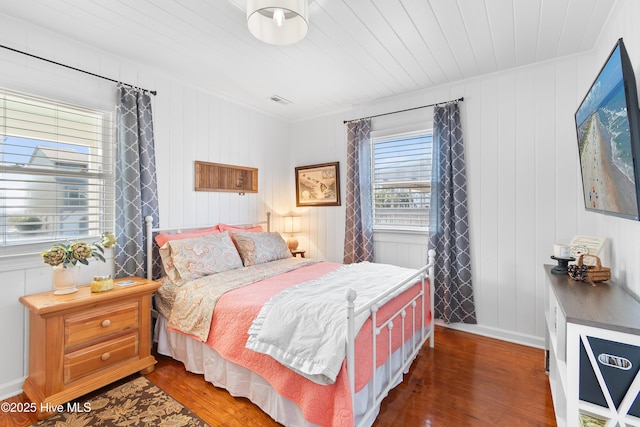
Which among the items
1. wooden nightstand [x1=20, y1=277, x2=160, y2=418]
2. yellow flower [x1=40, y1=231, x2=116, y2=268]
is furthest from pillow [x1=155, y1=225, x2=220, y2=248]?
yellow flower [x1=40, y1=231, x2=116, y2=268]

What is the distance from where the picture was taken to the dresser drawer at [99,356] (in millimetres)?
1980

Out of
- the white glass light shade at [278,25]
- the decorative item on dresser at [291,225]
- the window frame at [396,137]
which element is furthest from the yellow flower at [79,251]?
the window frame at [396,137]

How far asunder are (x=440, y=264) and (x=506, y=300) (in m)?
0.68

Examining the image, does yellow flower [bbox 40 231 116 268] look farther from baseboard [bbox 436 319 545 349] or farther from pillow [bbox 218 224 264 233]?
baseboard [bbox 436 319 545 349]

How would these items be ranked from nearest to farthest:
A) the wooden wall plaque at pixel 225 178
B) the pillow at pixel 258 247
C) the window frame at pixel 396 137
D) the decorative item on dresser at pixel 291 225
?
the pillow at pixel 258 247, the wooden wall plaque at pixel 225 178, the window frame at pixel 396 137, the decorative item on dresser at pixel 291 225

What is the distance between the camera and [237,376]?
2025 millimetres

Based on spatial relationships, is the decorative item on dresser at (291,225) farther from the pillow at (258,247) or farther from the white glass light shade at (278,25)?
the white glass light shade at (278,25)

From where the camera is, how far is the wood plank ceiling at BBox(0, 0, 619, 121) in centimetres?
198

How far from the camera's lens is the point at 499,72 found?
2945 mm

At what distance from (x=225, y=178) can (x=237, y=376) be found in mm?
2218

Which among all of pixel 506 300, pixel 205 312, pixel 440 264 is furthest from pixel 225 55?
pixel 506 300

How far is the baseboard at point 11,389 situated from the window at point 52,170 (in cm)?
97

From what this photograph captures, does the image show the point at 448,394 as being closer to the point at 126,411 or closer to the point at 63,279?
the point at 126,411

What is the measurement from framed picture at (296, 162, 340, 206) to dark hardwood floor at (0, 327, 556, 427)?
2.17m
